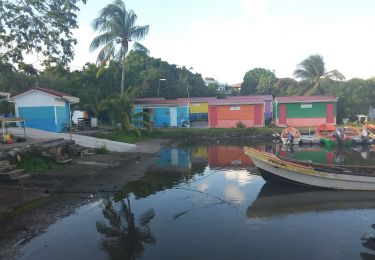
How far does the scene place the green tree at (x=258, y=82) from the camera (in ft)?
217

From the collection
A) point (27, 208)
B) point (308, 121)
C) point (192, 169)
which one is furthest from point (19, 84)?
point (308, 121)

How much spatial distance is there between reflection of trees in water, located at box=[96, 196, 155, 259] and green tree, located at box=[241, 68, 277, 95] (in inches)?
2179

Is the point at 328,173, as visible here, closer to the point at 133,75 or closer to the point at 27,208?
the point at 27,208

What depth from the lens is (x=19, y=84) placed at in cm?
3528

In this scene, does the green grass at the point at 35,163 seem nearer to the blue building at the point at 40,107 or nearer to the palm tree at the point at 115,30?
the blue building at the point at 40,107

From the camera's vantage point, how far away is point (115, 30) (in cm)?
3497

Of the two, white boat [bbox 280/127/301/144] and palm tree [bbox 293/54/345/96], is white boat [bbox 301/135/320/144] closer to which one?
white boat [bbox 280/127/301/144]

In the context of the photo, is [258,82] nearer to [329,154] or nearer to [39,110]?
[329,154]

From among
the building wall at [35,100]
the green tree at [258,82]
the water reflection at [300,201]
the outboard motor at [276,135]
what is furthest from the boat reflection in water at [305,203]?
the green tree at [258,82]

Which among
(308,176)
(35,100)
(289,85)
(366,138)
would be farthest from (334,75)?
(35,100)

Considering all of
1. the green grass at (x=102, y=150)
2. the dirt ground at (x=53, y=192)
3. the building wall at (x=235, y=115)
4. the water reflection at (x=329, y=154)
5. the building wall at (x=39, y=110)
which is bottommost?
the water reflection at (x=329, y=154)

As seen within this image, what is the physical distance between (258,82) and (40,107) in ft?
173

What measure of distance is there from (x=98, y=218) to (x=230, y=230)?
4.06 meters

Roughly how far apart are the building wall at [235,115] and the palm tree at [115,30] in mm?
11197
